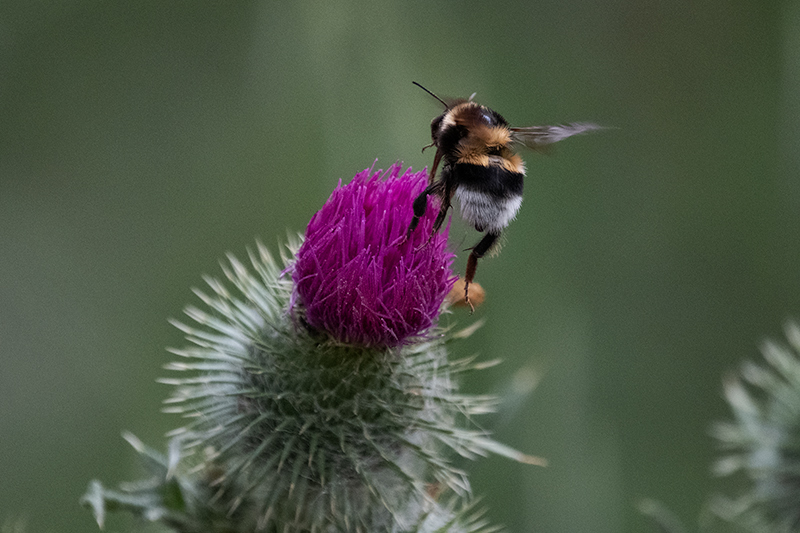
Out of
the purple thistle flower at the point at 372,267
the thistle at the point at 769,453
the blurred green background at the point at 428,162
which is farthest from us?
the blurred green background at the point at 428,162

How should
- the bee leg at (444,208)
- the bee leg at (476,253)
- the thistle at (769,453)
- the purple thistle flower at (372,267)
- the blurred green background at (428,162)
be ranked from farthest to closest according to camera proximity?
1. the blurred green background at (428,162)
2. the thistle at (769,453)
3. the bee leg at (476,253)
4. the bee leg at (444,208)
5. the purple thistle flower at (372,267)

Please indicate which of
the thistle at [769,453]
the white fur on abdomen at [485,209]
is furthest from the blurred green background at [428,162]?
the white fur on abdomen at [485,209]

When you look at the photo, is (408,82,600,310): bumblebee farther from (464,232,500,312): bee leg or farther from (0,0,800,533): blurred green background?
(0,0,800,533): blurred green background

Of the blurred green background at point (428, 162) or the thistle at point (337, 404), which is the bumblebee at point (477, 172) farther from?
the blurred green background at point (428, 162)

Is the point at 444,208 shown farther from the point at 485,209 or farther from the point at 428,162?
the point at 428,162

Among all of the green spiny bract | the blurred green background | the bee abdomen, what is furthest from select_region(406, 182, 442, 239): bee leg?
the blurred green background

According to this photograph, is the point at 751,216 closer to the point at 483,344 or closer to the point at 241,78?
the point at 483,344

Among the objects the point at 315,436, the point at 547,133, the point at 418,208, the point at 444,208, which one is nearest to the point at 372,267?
the point at 418,208
